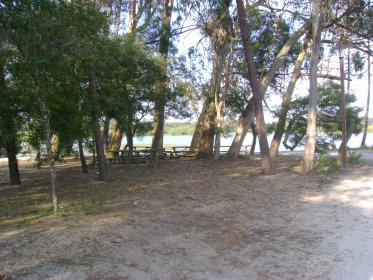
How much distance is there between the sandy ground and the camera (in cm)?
569

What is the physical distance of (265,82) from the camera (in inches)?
760

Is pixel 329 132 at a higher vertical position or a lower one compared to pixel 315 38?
lower

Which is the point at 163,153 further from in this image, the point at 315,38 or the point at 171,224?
the point at 171,224

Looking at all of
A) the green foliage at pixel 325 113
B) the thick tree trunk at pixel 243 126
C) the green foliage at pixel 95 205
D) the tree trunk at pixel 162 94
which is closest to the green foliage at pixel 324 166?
the thick tree trunk at pixel 243 126

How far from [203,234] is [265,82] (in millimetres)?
13246

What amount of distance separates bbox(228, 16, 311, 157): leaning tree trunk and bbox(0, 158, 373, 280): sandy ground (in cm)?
777

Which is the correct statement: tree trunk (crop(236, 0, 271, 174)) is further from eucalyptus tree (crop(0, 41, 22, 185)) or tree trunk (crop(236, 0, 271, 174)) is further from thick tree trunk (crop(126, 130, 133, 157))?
eucalyptus tree (crop(0, 41, 22, 185))

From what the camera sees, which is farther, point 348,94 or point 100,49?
point 348,94

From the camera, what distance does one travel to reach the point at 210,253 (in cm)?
638

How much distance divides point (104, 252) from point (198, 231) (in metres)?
1.98

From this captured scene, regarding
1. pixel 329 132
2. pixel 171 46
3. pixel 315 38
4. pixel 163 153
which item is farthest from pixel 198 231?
pixel 329 132

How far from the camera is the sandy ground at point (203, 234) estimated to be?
5688mm

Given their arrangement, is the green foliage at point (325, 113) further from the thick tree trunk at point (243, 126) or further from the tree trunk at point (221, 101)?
the tree trunk at point (221, 101)

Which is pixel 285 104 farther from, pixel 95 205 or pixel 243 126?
pixel 95 205
